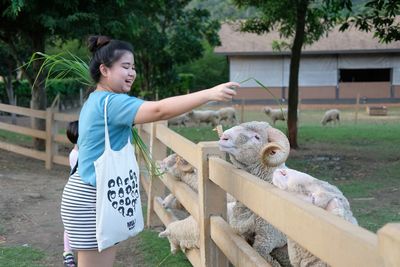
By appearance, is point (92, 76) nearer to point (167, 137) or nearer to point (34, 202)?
point (167, 137)

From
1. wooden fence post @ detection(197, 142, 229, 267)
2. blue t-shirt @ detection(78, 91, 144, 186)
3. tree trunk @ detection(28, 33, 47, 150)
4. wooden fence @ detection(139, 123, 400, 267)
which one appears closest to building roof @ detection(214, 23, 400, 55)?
tree trunk @ detection(28, 33, 47, 150)

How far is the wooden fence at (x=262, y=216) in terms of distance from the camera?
1562 millimetres

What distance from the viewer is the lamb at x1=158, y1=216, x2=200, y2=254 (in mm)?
4734

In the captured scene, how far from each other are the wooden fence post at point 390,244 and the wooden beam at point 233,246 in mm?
1416

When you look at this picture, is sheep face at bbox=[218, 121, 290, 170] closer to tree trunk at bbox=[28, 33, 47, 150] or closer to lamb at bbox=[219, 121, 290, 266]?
lamb at bbox=[219, 121, 290, 266]

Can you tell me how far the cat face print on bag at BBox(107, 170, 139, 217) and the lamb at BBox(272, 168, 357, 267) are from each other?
0.76 m

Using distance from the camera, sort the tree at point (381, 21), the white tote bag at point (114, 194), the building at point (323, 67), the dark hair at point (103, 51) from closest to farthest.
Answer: the white tote bag at point (114, 194) → the dark hair at point (103, 51) → the tree at point (381, 21) → the building at point (323, 67)

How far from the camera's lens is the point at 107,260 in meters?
3.28

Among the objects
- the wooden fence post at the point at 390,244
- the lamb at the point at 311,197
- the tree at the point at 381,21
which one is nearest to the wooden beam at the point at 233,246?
the lamb at the point at 311,197

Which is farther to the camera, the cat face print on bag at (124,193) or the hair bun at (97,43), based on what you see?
the hair bun at (97,43)

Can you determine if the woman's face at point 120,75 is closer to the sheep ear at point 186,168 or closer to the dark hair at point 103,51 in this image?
the dark hair at point 103,51

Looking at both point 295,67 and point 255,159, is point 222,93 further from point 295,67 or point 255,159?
→ point 295,67

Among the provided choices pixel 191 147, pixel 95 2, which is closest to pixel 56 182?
pixel 95 2

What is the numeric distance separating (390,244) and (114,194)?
6.17ft
